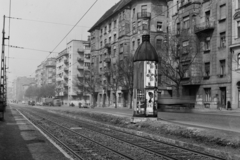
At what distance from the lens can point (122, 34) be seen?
65.0m

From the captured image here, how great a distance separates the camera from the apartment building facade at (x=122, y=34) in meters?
58.4

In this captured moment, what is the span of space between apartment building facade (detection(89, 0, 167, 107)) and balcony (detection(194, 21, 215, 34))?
6722mm

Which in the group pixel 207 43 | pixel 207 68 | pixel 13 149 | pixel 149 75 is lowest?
pixel 13 149

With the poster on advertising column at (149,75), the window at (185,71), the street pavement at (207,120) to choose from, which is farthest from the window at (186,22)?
the poster on advertising column at (149,75)

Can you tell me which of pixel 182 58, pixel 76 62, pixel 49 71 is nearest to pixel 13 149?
pixel 182 58

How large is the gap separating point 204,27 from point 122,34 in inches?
1022

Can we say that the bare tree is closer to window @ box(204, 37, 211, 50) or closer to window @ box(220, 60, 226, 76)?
window @ box(204, 37, 211, 50)

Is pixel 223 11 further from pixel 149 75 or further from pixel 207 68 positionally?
pixel 149 75

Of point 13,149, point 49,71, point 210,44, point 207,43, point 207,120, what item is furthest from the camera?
point 49,71

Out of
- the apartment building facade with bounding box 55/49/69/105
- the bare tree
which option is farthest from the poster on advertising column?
the apartment building facade with bounding box 55/49/69/105

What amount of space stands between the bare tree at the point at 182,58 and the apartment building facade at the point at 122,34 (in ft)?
20.8

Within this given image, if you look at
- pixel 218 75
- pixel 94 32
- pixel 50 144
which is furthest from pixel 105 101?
pixel 50 144

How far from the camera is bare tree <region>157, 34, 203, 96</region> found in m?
42.5

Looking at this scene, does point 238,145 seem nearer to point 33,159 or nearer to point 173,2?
point 33,159
